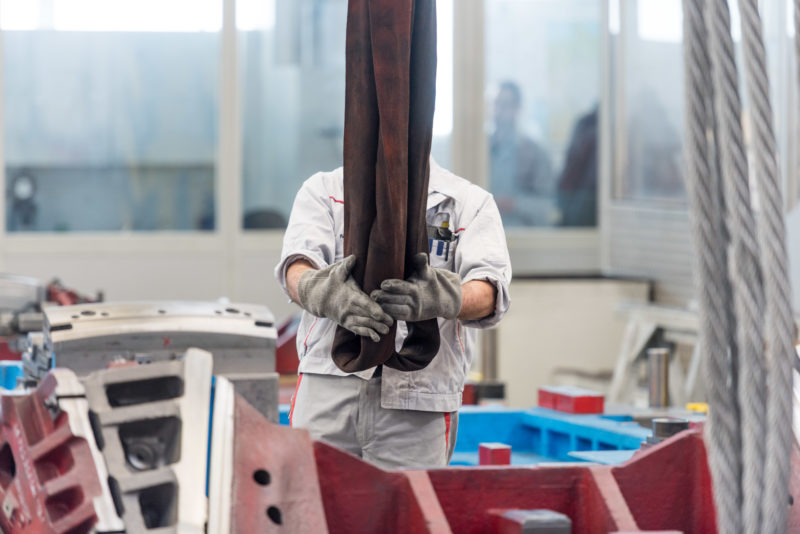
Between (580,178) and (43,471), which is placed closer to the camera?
(43,471)

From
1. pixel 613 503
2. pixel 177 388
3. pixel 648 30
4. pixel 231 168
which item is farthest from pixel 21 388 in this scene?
pixel 648 30

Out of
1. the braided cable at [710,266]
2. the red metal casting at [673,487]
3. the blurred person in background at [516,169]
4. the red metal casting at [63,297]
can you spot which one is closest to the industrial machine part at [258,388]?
the red metal casting at [673,487]

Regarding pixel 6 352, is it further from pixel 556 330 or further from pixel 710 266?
pixel 556 330

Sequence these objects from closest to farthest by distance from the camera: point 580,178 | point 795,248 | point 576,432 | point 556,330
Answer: point 576,432 < point 795,248 < point 556,330 < point 580,178

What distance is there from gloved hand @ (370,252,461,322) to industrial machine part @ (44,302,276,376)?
323 mm

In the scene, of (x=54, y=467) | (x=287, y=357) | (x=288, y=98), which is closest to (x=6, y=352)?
Result: (x=287, y=357)

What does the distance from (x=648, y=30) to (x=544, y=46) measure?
2.55 feet

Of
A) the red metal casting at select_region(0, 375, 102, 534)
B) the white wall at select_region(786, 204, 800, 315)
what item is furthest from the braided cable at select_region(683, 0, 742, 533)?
the white wall at select_region(786, 204, 800, 315)

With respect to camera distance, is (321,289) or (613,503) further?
(321,289)

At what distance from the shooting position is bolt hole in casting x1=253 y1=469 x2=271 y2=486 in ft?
4.28

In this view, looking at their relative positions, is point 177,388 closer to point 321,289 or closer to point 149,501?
point 149,501

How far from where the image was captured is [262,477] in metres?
1.31

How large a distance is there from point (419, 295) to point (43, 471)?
1.86 ft

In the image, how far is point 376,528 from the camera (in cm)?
139
